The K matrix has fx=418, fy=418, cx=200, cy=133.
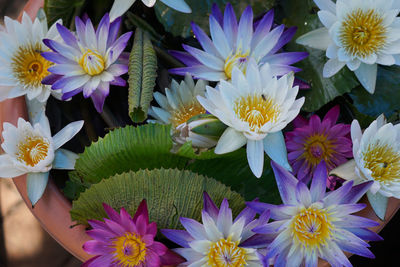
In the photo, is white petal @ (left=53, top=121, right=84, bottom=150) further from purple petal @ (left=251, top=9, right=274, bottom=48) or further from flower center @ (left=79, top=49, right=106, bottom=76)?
purple petal @ (left=251, top=9, right=274, bottom=48)

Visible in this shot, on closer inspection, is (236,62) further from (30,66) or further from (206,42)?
(30,66)

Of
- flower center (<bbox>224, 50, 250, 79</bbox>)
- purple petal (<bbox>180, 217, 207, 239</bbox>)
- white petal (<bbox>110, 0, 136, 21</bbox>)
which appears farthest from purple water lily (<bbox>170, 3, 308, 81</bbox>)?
purple petal (<bbox>180, 217, 207, 239</bbox>)

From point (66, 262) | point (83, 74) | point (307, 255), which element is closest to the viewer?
point (307, 255)

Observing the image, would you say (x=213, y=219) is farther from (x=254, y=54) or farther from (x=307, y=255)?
(x=254, y=54)

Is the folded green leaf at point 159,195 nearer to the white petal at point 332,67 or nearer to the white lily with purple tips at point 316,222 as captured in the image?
the white lily with purple tips at point 316,222

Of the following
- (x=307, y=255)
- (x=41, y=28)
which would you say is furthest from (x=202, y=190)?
(x=41, y=28)
